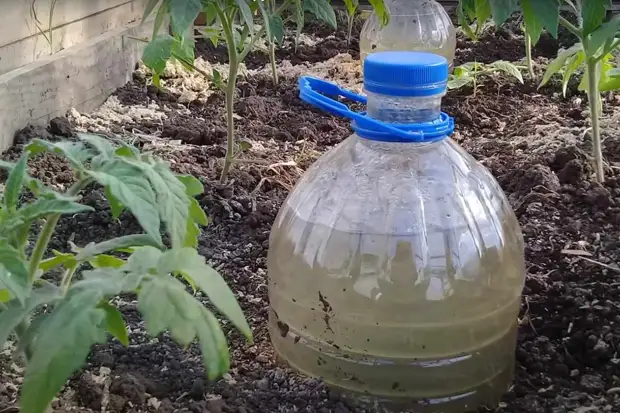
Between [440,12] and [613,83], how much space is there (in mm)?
2234

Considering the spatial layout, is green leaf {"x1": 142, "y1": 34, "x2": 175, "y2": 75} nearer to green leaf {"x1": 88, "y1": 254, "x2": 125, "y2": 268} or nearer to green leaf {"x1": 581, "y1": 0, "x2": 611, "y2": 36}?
green leaf {"x1": 581, "y1": 0, "x2": 611, "y2": 36}

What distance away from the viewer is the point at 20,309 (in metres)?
0.81

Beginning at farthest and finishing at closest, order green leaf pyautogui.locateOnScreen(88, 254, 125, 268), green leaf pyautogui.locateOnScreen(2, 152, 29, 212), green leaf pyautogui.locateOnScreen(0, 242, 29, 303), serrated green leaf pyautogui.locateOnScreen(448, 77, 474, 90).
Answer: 1. serrated green leaf pyautogui.locateOnScreen(448, 77, 474, 90)
2. green leaf pyautogui.locateOnScreen(88, 254, 125, 268)
3. green leaf pyautogui.locateOnScreen(2, 152, 29, 212)
4. green leaf pyautogui.locateOnScreen(0, 242, 29, 303)

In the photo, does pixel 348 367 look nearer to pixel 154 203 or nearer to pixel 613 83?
pixel 154 203

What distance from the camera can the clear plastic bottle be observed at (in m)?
3.96

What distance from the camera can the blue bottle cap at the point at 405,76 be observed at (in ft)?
3.78

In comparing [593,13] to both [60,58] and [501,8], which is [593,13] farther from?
[60,58]

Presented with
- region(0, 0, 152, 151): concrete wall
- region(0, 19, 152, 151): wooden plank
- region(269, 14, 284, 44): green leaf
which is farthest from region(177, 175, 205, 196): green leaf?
region(0, 19, 152, 151): wooden plank

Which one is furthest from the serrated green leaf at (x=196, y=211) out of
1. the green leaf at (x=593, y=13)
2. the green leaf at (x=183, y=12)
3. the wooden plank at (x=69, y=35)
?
the wooden plank at (x=69, y=35)

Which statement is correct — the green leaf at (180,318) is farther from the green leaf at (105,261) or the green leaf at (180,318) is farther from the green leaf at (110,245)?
the green leaf at (105,261)

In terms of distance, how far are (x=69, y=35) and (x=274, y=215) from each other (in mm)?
1511

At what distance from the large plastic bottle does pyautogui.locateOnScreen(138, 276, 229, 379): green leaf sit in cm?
54

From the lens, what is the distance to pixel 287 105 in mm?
3238

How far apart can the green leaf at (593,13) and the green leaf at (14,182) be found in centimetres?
123
